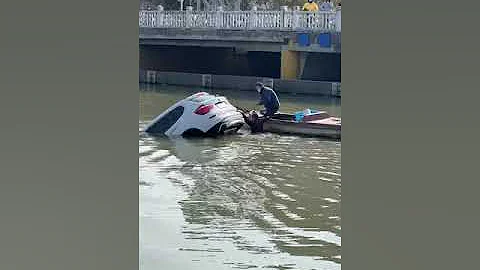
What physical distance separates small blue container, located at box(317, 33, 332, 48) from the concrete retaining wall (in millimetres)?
748

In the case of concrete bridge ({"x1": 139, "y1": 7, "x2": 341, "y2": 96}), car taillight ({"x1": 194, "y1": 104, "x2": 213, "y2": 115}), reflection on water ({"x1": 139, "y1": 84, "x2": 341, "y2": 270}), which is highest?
concrete bridge ({"x1": 139, "y1": 7, "x2": 341, "y2": 96})

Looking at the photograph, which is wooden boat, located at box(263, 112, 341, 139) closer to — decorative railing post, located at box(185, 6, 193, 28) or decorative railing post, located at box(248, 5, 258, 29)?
decorative railing post, located at box(248, 5, 258, 29)

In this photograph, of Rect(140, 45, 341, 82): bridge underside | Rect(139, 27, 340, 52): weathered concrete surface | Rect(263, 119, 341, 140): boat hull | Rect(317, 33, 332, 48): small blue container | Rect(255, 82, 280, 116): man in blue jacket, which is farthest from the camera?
Rect(140, 45, 341, 82): bridge underside

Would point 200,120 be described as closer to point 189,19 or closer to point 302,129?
point 302,129

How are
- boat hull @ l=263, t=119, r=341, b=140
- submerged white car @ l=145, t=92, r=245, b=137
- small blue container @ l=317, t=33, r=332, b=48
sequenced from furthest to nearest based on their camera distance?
small blue container @ l=317, t=33, r=332, b=48 → submerged white car @ l=145, t=92, r=245, b=137 → boat hull @ l=263, t=119, r=341, b=140

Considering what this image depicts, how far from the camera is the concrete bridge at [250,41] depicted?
17064 mm

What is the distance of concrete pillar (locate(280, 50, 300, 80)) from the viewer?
17531mm

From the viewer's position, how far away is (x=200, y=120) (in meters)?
11.8

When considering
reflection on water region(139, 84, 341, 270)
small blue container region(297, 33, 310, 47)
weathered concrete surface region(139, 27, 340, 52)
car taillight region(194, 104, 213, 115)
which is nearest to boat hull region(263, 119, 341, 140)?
reflection on water region(139, 84, 341, 270)

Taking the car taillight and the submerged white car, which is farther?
the car taillight

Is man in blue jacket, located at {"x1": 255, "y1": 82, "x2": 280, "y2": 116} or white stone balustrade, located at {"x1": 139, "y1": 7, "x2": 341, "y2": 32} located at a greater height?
white stone balustrade, located at {"x1": 139, "y1": 7, "x2": 341, "y2": 32}
